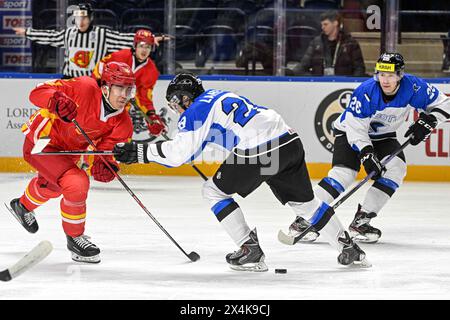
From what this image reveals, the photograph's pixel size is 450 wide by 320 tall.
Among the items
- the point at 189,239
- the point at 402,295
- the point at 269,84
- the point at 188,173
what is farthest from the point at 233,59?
the point at 402,295

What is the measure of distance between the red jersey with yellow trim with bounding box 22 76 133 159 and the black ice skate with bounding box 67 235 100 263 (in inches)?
17.8

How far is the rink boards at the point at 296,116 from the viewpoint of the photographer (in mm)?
Result: 8086

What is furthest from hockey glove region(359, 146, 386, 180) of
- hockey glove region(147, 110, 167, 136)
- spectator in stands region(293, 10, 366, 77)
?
spectator in stands region(293, 10, 366, 77)

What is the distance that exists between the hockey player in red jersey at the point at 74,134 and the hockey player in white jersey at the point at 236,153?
363 mm

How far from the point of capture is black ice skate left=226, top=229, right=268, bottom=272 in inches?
176

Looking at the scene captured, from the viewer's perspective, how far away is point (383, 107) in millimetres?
5359

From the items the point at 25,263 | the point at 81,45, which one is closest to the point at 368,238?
the point at 25,263

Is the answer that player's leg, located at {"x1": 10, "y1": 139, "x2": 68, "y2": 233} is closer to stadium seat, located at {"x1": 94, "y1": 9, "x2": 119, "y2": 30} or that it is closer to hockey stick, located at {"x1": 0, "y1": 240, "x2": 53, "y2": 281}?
hockey stick, located at {"x1": 0, "y1": 240, "x2": 53, "y2": 281}

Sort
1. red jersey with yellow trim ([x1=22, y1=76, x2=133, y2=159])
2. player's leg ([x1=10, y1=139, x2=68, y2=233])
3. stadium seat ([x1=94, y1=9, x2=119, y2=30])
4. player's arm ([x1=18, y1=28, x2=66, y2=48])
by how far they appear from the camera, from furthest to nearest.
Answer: stadium seat ([x1=94, y1=9, x2=119, y2=30])
player's arm ([x1=18, y1=28, x2=66, y2=48])
red jersey with yellow trim ([x1=22, y1=76, x2=133, y2=159])
player's leg ([x1=10, y1=139, x2=68, y2=233])

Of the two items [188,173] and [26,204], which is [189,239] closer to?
[26,204]

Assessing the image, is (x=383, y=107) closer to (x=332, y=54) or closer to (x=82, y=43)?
(x=332, y=54)

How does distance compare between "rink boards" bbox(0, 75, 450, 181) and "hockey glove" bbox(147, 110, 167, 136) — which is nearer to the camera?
"hockey glove" bbox(147, 110, 167, 136)

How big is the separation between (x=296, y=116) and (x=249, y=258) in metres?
3.89

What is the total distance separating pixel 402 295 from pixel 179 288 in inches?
32.4
